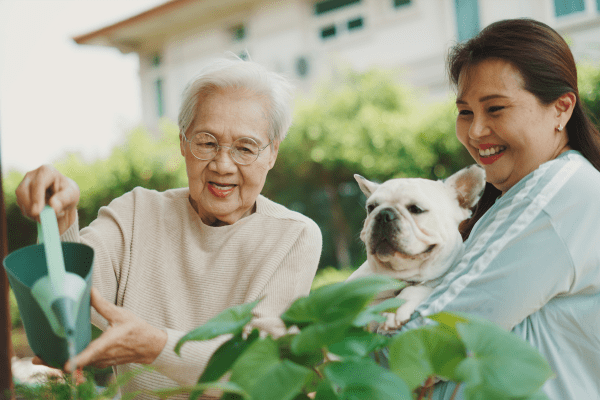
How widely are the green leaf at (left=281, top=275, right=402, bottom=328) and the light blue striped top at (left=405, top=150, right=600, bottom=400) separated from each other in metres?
0.52

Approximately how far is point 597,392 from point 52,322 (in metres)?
1.31

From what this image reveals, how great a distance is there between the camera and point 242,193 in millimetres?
1599

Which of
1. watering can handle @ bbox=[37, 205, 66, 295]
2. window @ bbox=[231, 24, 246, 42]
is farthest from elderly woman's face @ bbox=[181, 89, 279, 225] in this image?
window @ bbox=[231, 24, 246, 42]

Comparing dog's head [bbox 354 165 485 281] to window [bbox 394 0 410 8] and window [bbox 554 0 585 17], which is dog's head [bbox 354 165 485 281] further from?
window [bbox 394 0 410 8]

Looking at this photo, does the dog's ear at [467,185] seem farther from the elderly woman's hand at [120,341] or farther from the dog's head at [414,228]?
the elderly woman's hand at [120,341]

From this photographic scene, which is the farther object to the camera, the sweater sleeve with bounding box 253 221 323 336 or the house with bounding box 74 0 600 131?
the house with bounding box 74 0 600 131

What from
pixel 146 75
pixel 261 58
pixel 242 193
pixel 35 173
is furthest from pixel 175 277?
pixel 146 75

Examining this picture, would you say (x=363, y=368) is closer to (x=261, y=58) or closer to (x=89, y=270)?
(x=89, y=270)

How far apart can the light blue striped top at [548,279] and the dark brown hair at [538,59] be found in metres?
0.24

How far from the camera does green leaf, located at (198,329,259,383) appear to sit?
80 cm

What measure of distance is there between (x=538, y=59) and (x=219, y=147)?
38.7 inches

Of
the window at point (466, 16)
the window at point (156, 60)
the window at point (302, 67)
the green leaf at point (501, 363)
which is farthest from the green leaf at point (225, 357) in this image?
the window at point (156, 60)

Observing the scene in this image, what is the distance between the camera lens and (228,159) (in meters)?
1.52

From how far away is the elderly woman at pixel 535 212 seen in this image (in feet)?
3.83
